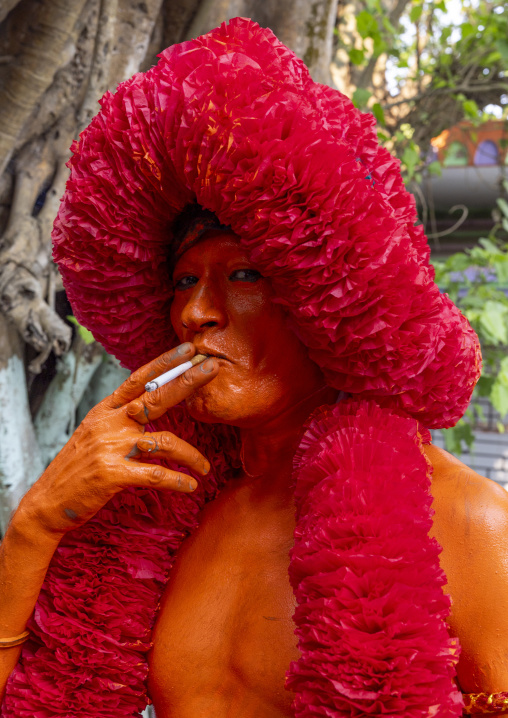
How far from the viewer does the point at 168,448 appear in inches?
37.5

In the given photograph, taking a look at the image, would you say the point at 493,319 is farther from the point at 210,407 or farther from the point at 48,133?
the point at 210,407

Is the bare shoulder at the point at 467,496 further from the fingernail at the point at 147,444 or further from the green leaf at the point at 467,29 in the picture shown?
the green leaf at the point at 467,29

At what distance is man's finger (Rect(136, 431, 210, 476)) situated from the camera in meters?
0.94

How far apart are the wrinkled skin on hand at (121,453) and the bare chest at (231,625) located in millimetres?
196

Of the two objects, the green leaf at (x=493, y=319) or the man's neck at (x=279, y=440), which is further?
the green leaf at (x=493, y=319)

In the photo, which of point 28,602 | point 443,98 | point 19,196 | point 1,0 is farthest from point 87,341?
point 443,98

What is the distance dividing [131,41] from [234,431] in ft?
5.71

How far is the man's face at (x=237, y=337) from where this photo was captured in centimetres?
100

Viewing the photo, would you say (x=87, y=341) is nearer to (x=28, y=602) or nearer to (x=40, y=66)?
(x=40, y=66)

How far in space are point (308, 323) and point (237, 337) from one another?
14 centimetres

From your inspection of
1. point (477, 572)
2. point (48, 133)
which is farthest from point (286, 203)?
point (48, 133)

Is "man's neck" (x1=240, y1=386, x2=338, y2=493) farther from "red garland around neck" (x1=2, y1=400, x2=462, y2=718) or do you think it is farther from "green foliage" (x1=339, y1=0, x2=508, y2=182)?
"green foliage" (x1=339, y1=0, x2=508, y2=182)

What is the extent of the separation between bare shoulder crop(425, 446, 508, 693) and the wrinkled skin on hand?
0.37 meters

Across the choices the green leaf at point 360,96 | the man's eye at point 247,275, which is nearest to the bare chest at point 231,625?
the man's eye at point 247,275
